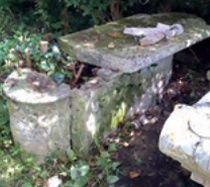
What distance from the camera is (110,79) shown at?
10.1 feet

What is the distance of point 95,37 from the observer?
11.1 ft

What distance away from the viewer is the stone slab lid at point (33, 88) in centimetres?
279

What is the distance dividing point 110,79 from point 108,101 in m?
0.22

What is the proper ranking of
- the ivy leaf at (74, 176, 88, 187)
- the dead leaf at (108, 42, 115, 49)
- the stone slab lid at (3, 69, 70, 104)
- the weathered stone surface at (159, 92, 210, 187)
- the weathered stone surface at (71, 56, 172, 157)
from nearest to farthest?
the weathered stone surface at (159, 92, 210, 187) < the stone slab lid at (3, 69, 70, 104) < the ivy leaf at (74, 176, 88, 187) < the weathered stone surface at (71, 56, 172, 157) < the dead leaf at (108, 42, 115, 49)

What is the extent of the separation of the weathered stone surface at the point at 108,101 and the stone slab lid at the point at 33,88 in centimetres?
14

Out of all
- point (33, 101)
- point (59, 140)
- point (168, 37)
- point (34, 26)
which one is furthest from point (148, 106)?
point (34, 26)

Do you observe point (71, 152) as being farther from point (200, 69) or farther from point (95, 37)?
point (200, 69)

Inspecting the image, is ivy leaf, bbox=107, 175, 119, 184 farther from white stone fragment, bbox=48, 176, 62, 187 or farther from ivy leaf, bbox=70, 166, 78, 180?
white stone fragment, bbox=48, 176, 62, 187

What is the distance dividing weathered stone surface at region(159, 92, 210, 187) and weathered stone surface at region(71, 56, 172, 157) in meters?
0.86

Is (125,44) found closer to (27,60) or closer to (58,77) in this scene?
(58,77)

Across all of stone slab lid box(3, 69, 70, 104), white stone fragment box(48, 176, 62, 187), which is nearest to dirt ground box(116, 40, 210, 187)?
white stone fragment box(48, 176, 62, 187)

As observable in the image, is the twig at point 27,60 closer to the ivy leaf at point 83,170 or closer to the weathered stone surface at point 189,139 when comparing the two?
the ivy leaf at point 83,170

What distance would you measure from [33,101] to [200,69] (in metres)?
2.09

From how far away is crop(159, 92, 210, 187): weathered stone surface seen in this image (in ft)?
6.89
